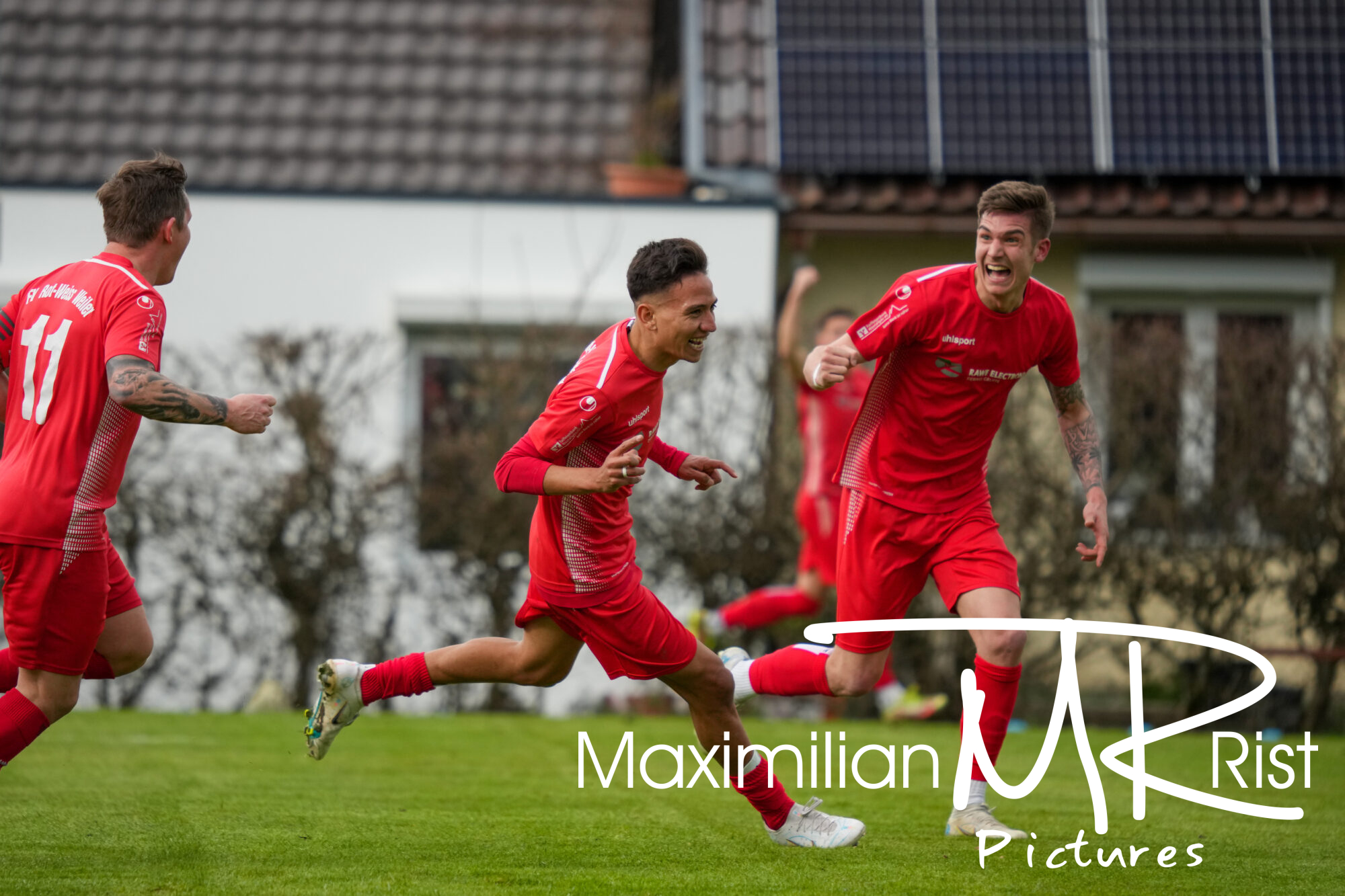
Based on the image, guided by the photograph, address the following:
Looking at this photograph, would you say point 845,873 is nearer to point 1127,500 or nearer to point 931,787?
point 931,787

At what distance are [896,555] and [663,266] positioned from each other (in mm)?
1555

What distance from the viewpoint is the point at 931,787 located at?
6793 mm

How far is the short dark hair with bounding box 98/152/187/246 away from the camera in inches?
184

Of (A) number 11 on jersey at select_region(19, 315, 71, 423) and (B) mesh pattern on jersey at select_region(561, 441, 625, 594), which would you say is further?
(B) mesh pattern on jersey at select_region(561, 441, 625, 594)

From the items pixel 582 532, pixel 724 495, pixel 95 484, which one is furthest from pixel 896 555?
pixel 724 495

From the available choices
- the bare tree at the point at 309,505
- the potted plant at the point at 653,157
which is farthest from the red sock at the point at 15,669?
the potted plant at the point at 653,157

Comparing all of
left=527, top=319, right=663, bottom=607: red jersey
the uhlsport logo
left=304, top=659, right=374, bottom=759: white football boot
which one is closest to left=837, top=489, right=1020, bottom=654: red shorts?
the uhlsport logo

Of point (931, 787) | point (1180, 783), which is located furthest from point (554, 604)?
point (1180, 783)

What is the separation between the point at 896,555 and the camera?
18.3 ft

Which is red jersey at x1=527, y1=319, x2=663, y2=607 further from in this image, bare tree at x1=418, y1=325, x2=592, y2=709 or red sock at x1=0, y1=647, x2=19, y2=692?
bare tree at x1=418, y1=325, x2=592, y2=709

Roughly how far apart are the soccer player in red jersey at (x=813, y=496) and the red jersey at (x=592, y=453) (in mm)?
4192

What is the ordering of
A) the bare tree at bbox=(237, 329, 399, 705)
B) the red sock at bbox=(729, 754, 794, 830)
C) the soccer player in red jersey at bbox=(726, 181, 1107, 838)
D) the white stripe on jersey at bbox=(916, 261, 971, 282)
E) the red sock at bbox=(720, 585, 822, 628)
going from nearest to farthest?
the red sock at bbox=(729, 754, 794, 830) → the soccer player in red jersey at bbox=(726, 181, 1107, 838) → the white stripe on jersey at bbox=(916, 261, 971, 282) → the red sock at bbox=(720, 585, 822, 628) → the bare tree at bbox=(237, 329, 399, 705)

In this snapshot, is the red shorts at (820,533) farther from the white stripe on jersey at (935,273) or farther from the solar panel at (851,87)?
the white stripe on jersey at (935,273)

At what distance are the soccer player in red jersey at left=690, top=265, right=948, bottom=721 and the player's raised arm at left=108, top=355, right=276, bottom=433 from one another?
488 cm
